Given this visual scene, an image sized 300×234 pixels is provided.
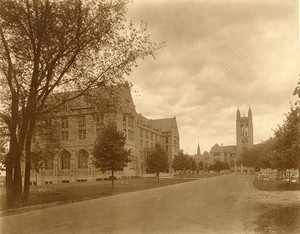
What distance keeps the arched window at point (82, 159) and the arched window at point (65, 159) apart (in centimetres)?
248

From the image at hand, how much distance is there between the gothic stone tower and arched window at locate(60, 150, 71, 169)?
413 feet

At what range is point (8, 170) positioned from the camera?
66.6 ft

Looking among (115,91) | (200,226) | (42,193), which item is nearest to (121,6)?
(115,91)

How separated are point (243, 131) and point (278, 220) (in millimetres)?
178607

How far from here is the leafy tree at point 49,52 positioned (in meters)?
18.8

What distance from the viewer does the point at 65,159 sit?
7231 cm

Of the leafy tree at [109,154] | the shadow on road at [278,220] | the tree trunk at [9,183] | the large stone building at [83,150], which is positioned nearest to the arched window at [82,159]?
the large stone building at [83,150]

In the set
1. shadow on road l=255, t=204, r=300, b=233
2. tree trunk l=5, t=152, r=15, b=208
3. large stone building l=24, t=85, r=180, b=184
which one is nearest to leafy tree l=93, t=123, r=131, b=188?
large stone building l=24, t=85, r=180, b=184

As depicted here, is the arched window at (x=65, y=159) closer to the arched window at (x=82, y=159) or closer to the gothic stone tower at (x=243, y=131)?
the arched window at (x=82, y=159)

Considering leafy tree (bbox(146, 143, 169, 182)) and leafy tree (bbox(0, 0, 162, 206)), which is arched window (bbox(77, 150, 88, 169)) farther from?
leafy tree (bbox(0, 0, 162, 206))

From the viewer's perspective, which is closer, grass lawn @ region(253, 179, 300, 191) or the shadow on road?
the shadow on road

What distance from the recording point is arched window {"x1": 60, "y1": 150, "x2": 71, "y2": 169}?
7175 cm

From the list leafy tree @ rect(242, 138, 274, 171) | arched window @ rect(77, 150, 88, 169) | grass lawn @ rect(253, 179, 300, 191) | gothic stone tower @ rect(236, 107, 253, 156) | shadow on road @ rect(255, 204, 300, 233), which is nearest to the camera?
shadow on road @ rect(255, 204, 300, 233)

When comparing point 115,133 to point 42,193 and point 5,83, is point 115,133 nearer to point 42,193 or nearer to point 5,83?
point 42,193
